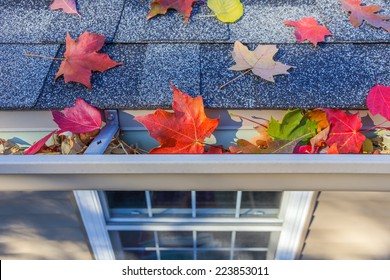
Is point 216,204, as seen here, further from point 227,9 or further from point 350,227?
point 227,9

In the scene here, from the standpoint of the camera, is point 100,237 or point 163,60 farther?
point 100,237

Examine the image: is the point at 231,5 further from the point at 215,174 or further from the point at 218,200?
the point at 218,200

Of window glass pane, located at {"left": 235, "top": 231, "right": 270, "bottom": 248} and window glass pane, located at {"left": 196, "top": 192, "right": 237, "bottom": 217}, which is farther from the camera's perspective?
window glass pane, located at {"left": 235, "top": 231, "right": 270, "bottom": 248}

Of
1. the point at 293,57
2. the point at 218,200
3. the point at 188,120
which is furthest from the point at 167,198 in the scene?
the point at 293,57

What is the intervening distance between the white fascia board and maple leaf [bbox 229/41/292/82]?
0.87ft

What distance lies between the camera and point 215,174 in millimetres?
739

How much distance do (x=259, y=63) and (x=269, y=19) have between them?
224 millimetres

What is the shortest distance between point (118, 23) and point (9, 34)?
1.08ft

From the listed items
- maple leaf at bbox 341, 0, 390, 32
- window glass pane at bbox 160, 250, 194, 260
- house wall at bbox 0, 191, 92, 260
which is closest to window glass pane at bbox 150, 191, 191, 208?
house wall at bbox 0, 191, 92, 260

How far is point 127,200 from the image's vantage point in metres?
1.42

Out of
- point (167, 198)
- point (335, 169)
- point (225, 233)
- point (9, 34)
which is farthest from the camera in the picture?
point (225, 233)

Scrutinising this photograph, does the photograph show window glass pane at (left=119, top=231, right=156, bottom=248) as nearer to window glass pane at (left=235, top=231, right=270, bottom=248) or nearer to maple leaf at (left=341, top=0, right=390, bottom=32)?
window glass pane at (left=235, top=231, right=270, bottom=248)

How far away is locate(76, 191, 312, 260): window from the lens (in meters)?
1.39

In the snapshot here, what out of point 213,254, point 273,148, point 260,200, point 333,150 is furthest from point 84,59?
point 213,254
